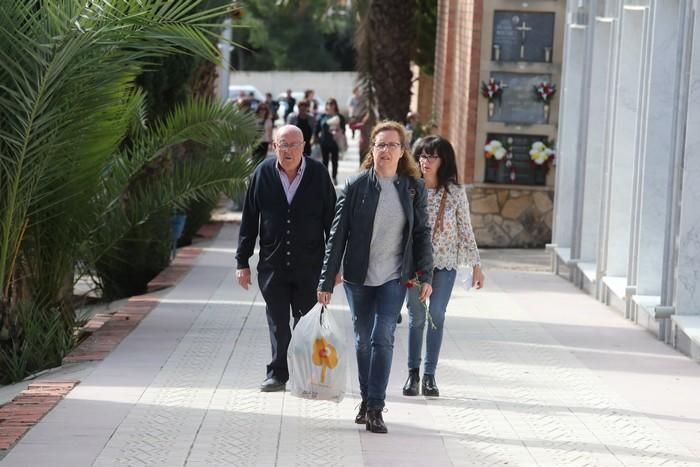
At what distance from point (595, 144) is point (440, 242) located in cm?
733

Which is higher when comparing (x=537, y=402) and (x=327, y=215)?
(x=327, y=215)

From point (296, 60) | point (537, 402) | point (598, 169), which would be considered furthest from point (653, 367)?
point (296, 60)

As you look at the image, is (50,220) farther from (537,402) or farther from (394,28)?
(394,28)

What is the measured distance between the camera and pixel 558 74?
19.0 m

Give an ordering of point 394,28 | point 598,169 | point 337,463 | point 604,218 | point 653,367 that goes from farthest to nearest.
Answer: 1. point 394,28
2. point 598,169
3. point 604,218
4. point 653,367
5. point 337,463

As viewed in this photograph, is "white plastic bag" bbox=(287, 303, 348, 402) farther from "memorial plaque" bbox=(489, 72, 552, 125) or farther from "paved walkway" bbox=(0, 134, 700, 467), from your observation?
"memorial plaque" bbox=(489, 72, 552, 125)

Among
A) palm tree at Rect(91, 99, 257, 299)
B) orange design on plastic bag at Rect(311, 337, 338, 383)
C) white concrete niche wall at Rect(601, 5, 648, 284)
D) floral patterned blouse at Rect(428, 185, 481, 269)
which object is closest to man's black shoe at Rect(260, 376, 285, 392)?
orange design on plastic bag at Rect(311, 337, 338, 383)

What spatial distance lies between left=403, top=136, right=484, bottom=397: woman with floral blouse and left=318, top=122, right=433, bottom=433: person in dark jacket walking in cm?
96

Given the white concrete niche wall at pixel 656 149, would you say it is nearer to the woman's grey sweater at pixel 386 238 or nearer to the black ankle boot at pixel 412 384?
the black ankle boot at pixel 412 384

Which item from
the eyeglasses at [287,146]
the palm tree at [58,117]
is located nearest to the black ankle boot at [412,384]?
the eyeglasses at [287,146]

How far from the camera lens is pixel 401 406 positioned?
8.77 m

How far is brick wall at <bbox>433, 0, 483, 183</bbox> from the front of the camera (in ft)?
63.3

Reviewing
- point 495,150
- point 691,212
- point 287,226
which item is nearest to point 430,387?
point 287,226

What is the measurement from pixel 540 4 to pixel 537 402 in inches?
429
